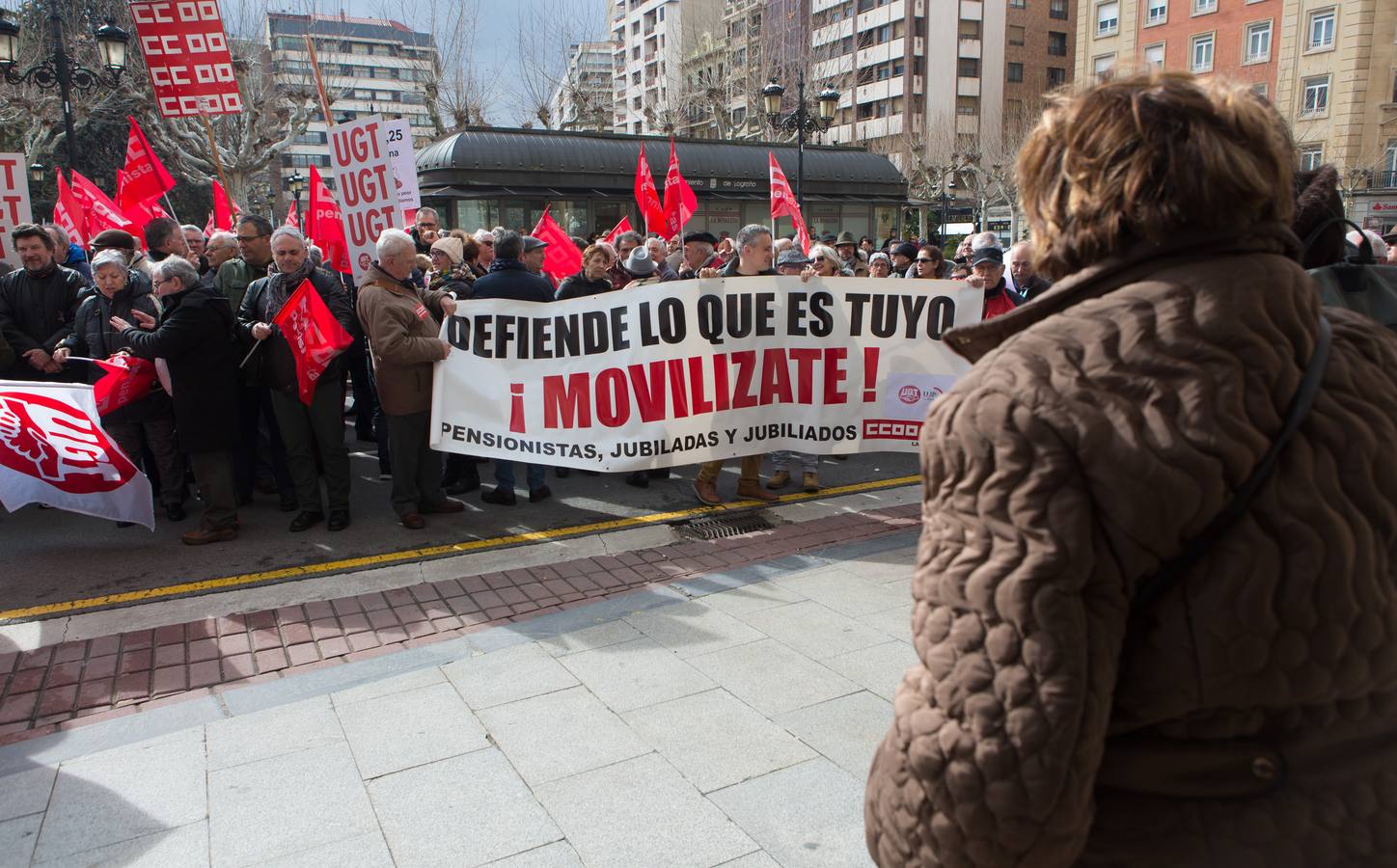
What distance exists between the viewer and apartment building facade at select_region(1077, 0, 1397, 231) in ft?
136

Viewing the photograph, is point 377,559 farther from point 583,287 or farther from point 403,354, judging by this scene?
point 583,287

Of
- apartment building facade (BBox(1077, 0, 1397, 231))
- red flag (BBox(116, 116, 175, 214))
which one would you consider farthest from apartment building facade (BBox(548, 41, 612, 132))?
red flag (BBox(116, 116, 175, 214))

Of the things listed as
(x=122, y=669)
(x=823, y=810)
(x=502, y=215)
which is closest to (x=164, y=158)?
(x=502, y=215)

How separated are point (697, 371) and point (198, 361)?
3.30 metres

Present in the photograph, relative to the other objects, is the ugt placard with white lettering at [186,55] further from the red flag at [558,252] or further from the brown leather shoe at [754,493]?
the brown leather shoe at [754,493]

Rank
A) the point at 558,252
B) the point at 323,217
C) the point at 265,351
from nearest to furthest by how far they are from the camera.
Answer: the point at 265,351, the point at 323,217, the point at 558,252

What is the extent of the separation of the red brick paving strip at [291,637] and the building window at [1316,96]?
48.8 meters

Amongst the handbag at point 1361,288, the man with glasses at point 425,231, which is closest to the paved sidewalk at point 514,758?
the handbag at point 1361,288

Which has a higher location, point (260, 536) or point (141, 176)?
point (141, 176)

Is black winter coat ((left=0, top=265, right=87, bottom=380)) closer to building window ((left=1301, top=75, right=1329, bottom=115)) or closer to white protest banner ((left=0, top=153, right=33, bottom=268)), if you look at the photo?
white protest banner ((left=0, top=153, right=33, bottom=268))

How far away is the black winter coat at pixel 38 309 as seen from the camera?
7.17m

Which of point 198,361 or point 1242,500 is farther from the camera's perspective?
point 198,361

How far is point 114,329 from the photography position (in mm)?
6832

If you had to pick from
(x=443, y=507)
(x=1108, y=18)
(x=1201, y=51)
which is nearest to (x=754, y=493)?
(x=443, y=507)
